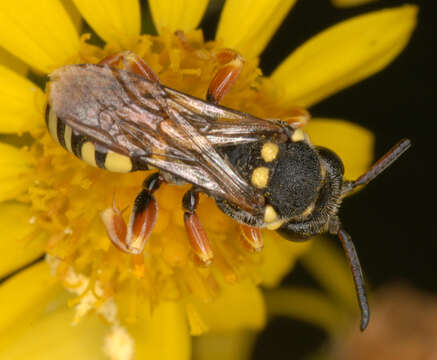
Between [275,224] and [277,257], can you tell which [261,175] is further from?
[277,257]

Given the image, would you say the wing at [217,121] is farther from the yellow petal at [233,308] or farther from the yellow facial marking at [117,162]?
the yellow petal at [233,308]

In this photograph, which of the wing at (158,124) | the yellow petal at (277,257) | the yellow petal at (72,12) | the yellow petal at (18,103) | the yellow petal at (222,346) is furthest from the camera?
the yellow petal at (222,346)

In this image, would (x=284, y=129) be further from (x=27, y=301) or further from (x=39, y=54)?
(x=27, y=301)

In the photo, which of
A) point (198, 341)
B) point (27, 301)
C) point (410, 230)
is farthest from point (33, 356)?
point (410, 230)

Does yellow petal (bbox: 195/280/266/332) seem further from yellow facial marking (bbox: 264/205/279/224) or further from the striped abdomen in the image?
the striped abdomen

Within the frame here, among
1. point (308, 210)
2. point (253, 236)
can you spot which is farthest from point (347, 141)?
point (308, 210)

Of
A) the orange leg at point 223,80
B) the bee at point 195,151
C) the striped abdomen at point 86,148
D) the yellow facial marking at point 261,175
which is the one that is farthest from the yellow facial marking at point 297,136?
the striped abdomen at point 86,148
